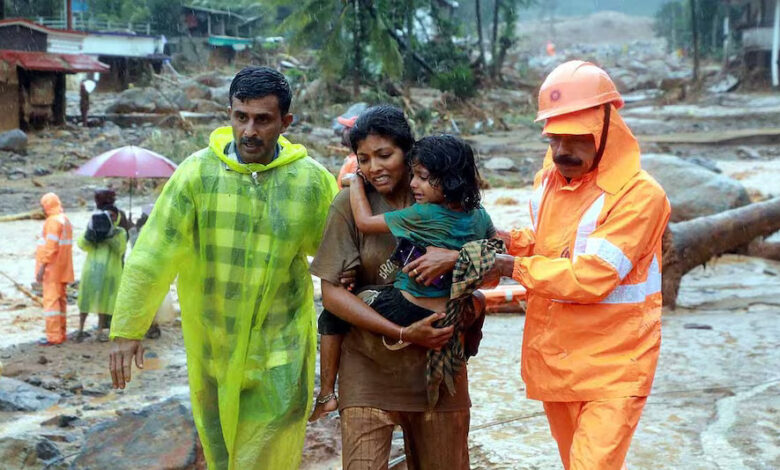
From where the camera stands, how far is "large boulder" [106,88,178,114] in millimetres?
27984

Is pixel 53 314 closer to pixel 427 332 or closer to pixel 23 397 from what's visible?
pixel 23 397

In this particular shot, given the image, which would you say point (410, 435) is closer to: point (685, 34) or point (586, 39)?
point (685, 34)

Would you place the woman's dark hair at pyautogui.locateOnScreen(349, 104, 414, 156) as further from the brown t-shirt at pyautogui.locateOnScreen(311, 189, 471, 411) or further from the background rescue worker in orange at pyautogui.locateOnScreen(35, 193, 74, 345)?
the background rescue worker in orange at pyautogui.locateOnScreen(35, 193, 74, 345)

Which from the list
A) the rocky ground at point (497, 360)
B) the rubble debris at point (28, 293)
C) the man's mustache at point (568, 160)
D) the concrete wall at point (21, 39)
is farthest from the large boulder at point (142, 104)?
the man's mustache at point (568, 160)

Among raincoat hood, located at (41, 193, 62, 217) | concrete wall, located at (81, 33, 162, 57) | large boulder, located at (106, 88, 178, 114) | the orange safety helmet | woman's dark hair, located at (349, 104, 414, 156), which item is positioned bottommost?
raincoat hood, located at (41, 193, 62, 217)

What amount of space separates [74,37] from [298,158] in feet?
86.7

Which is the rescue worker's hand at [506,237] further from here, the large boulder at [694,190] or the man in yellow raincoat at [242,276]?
the large boulder at [694,190]

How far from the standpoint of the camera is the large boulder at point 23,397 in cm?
642

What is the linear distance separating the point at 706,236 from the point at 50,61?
20.0 metres

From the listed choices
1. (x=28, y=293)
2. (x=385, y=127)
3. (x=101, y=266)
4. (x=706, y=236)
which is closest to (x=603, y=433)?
(x=385, y=127)

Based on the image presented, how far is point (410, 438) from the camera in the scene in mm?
3234

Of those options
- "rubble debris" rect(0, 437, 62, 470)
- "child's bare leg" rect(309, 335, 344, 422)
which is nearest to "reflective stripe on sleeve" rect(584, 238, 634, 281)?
"child's bare leg" rect(309, 335, 344, 422)

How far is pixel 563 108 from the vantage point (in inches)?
123

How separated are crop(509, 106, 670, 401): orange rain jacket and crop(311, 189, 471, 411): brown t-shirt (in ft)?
1.13
